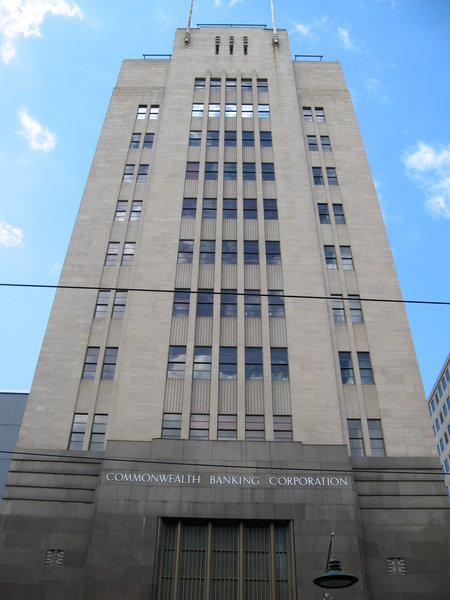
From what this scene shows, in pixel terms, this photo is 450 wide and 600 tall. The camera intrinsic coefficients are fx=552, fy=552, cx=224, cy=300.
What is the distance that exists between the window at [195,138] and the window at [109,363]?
64.8 feet

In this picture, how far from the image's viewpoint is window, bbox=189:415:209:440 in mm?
29484

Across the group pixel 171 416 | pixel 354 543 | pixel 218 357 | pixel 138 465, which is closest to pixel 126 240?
pixel 218 357

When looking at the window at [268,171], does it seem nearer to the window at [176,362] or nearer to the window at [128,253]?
the window at [128,253]

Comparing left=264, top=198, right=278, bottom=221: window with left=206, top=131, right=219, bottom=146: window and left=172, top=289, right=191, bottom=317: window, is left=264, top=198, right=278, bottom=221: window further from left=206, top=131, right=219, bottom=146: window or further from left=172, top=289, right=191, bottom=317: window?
left=172, top=289, right=191, bottom=317: window

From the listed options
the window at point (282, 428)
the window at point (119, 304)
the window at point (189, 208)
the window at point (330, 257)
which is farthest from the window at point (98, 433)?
the window at point (330, 257)

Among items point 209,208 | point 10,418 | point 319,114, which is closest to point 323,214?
point 209,208

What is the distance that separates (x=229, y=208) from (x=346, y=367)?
47.9ft

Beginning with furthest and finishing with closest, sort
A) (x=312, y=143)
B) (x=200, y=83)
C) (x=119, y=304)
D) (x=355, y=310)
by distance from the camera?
(x=200, y=83), (x=312, y=143), (x=355, y=310), (x=119, y=304)

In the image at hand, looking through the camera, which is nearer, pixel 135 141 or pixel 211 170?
pixel 211 170

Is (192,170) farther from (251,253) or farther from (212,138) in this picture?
(251,253)

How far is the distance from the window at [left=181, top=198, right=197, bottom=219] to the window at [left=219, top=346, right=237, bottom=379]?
11.2 m

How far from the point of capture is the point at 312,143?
150ft

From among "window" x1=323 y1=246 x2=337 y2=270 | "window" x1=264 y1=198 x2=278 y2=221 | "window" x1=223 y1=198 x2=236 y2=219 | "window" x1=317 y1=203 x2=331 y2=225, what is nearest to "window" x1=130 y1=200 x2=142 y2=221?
"window" x1=223 y1=198 x2=236 y2=219

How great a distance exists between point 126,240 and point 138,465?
16.7m
